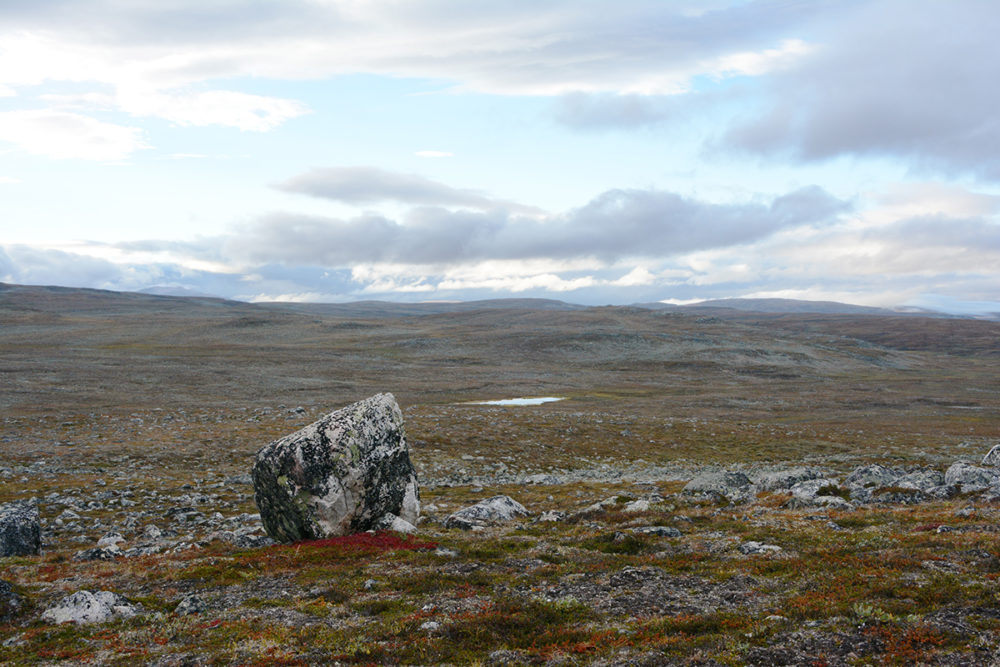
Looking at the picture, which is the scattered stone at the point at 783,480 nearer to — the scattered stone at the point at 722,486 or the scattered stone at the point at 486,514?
the scattered stone at the point at 722,486

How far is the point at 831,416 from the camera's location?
71312mm

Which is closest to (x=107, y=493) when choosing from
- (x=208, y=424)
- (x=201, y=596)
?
(x=201, y=596)

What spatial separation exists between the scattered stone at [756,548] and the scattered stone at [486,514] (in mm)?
10221

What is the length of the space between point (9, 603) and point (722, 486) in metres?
29.8

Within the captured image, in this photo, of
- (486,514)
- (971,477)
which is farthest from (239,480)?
(971,477)

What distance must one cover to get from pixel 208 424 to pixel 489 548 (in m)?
38.7

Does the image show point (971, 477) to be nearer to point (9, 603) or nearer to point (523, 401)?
point (9, 603)

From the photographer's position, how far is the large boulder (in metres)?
21.5

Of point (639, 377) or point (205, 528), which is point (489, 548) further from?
point (639, 377)

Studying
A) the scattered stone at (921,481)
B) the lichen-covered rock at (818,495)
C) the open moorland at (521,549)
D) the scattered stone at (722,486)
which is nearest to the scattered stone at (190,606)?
the open moorland at (521,549)

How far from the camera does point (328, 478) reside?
21.6 metres

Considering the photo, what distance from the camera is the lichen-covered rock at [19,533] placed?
2145 centimetres

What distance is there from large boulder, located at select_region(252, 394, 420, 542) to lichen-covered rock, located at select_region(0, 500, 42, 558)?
8279 millimetres

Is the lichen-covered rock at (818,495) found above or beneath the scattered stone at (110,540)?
above
